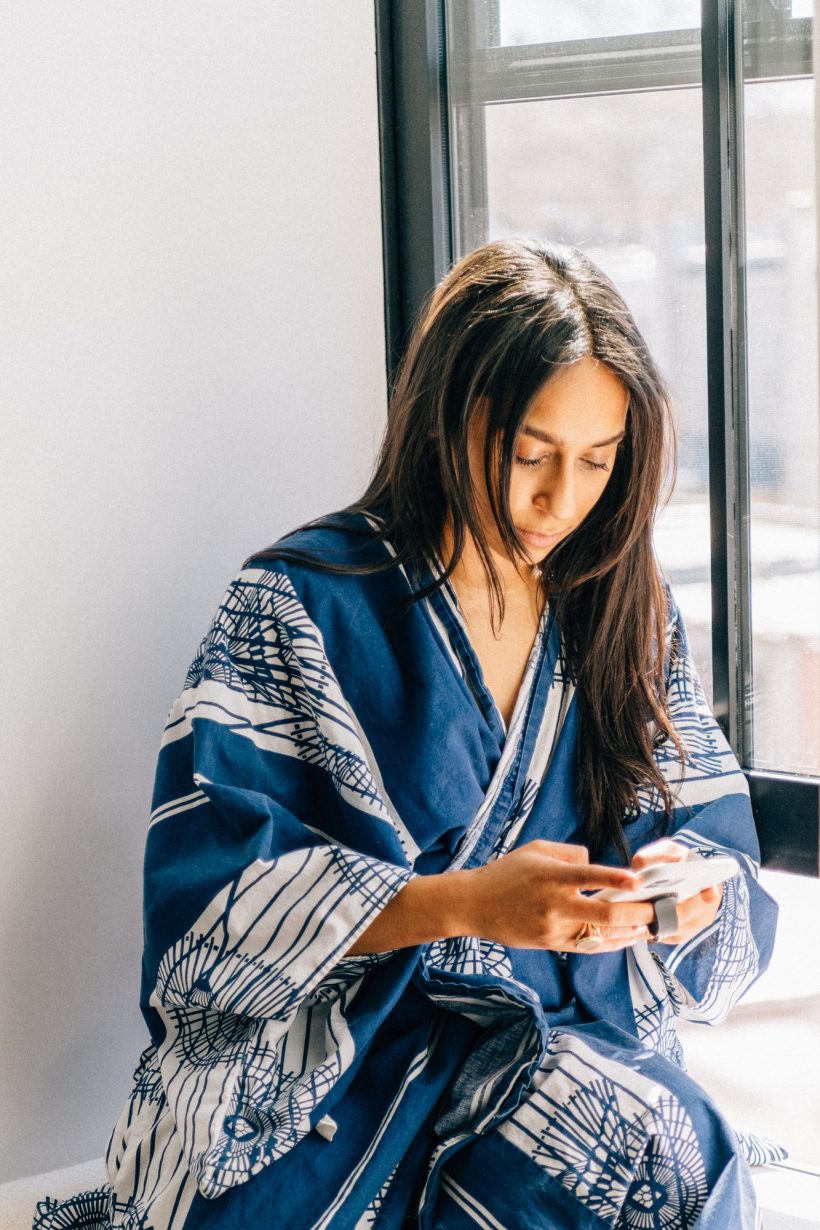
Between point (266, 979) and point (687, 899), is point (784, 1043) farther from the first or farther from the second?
point (266, 979)

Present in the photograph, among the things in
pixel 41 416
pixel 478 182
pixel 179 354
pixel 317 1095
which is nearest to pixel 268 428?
pixel 179 354

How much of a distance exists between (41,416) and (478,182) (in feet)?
2.39

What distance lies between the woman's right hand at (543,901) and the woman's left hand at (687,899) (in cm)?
9

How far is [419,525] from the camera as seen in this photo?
1318mm

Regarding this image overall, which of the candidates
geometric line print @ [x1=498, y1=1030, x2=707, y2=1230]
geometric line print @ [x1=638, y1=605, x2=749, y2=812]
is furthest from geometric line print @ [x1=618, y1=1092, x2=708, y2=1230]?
geometric line print @ [x1=638, y1=605, x2=749, y2=812]

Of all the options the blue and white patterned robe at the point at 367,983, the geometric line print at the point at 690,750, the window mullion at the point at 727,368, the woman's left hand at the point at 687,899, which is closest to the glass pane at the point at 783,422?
the window mullion at the point at 727,368

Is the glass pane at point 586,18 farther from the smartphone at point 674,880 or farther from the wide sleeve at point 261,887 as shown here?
the smartphone at point 674,880

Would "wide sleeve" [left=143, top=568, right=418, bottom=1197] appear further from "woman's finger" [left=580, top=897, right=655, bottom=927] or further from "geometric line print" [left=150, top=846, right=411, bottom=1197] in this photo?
"woman's finger" [left=580, top=897, right=655, bottom=927]

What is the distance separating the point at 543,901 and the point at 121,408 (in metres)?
0.77

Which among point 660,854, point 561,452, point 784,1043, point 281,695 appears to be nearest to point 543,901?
point 660,854

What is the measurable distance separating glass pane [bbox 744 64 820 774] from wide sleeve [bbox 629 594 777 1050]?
17 centimetres

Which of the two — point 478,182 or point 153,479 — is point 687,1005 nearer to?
point 153,479

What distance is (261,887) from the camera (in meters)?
1.10

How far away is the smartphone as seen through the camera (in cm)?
104
